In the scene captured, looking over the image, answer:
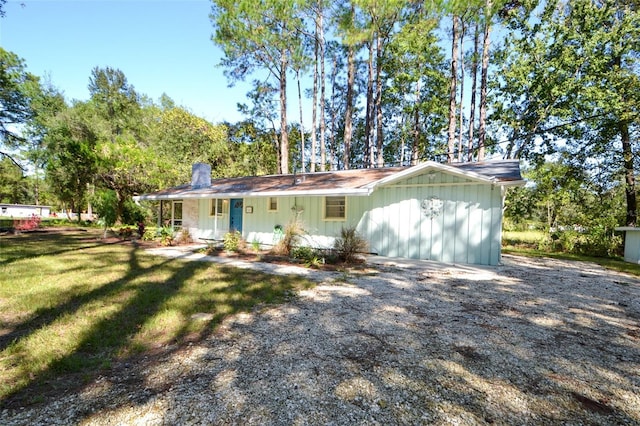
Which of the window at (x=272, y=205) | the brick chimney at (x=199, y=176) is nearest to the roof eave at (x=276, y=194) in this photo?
the window at (x=272, y=205)

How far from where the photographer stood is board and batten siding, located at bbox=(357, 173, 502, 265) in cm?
812

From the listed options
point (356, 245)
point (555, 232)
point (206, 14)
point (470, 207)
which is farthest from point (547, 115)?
point (206, 14)

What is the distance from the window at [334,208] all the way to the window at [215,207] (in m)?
5.00

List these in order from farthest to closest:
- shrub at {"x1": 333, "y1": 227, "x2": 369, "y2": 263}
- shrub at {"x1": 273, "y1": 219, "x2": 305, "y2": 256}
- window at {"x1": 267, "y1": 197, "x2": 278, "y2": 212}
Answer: window at {"x1": 267, "y1": 197, "x2": 278, "y2": 212}, shrub at {"x1": 273, "y1": 219, "x2": 305, "y2": 256}, shrub at {"x1": 333, "y1": 227, "x2": 369, "y2": 263}

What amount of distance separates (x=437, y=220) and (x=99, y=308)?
8131 mm

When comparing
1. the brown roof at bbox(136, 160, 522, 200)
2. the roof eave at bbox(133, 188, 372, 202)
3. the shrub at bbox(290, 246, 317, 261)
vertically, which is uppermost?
the brown roof at bbox(136, 160, 522, 200)

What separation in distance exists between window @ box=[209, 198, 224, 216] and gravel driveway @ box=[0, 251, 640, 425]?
9.15 m

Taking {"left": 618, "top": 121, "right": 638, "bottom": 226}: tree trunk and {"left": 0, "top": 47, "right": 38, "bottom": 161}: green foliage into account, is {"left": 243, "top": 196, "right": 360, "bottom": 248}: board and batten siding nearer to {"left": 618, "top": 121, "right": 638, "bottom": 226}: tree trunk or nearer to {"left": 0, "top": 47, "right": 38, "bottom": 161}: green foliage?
{"left": 618, "top": 121, "right": 638, "bottom": 226}: tree trunk

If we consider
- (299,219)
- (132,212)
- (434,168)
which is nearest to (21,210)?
(132,212)

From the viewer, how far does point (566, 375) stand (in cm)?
251

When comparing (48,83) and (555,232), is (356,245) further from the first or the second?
(48,83)

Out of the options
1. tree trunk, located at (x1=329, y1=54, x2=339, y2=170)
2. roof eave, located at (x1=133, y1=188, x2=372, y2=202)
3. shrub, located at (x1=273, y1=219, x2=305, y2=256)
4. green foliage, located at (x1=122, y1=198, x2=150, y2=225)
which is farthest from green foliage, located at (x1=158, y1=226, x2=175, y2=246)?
tree trunk, located at (x1=329, y1=54, x2=339, y2=170)

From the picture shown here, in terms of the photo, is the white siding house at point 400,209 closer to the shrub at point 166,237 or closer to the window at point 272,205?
the window at point 272,205

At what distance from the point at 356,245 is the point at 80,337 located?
6.26 m
